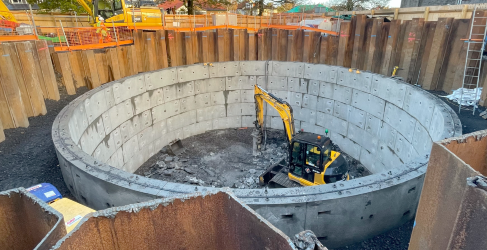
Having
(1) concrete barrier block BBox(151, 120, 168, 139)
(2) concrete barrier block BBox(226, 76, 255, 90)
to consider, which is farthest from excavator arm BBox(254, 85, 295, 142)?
(1) concrete barrier block BBox(151, 120, 168, 139)

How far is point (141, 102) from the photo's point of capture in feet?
34.6

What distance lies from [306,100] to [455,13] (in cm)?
768

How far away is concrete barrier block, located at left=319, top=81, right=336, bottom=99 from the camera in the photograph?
12031 millimetres

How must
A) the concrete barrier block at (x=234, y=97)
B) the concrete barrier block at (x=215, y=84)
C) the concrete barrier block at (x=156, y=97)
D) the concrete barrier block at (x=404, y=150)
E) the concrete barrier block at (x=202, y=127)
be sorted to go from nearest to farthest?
1. the concrete barrier block at (x=404, y=150)
2. the concrete barrier block at (x=156, y=97)
3. the concrete barrier block at (x=215, y=84)
4. the concrete barrier block at (x=202, y=127)
5. the concrete barrier block at (x=234, y=97)

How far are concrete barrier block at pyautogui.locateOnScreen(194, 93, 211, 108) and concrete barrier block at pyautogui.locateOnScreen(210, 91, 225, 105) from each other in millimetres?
191

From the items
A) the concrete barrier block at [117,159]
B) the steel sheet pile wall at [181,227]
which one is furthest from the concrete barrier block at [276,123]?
the steel sheet pile wall at [181,227]

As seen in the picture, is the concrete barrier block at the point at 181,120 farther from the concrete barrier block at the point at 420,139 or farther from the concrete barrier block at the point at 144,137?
the concrete barrier block at the point at 420,139

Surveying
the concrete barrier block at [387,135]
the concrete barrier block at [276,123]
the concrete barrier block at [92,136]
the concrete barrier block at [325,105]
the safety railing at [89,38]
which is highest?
the safety railing at [89,38]

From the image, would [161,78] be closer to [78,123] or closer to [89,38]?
[89,38]

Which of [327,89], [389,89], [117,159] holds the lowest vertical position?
[117,159]

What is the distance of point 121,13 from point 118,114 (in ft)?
27.9

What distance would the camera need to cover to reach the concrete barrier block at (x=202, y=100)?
12.6 m

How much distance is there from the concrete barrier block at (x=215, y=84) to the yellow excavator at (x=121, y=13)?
5228 mm

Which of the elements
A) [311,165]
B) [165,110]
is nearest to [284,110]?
[311,165]
